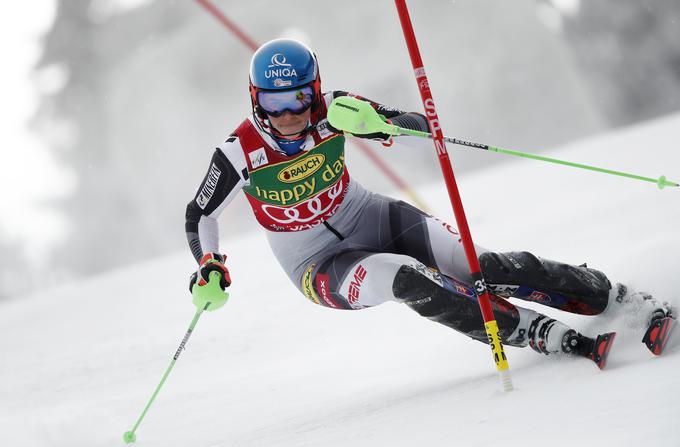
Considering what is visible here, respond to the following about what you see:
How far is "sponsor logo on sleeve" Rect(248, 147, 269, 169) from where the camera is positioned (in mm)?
3342

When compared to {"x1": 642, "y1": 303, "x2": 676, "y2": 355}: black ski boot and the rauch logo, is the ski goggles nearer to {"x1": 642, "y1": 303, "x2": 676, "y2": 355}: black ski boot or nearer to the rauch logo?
the rauch logo

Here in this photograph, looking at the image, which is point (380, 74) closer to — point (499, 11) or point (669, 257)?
point (499, 11)

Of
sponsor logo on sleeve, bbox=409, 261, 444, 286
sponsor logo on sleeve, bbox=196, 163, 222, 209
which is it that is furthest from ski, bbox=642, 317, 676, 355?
sponsor logo on sleeve, bbox=196, 163, 222, 209

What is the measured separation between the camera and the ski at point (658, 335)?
2.55 meters

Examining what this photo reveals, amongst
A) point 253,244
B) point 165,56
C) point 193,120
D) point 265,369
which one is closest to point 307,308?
point 265,369

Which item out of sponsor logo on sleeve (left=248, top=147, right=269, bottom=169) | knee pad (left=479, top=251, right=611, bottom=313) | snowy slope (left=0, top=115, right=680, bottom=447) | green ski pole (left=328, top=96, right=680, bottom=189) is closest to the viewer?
snowy slope (left=0, top=115, right=680, bottom=447)

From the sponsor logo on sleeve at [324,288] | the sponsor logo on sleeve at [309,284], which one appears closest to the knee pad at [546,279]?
the sponsor logo on sleeve at [324,288]

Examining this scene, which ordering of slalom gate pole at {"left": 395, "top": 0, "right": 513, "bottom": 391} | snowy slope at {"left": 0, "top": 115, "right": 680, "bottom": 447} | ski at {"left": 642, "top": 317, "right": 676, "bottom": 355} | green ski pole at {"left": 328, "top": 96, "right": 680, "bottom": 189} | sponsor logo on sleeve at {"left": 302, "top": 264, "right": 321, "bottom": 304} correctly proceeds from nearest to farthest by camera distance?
1. snowy slope at {"left": 0, "top": 115, "right": 680, "bottom": 447}
2. ski at {"left": 642, "top": 317, "right": 676, "bottom": 355}
3. slalom gate pole at {"left": 395, "top": 0, "right": 513, "bottom": 391}
4. green ski pole at {"left": 328, "top": 96, "right": 680, "bottom": 189}
5. sponsor logo on sleeve at {"left": 302, "top": 264, "right": 321, "bottom": 304}

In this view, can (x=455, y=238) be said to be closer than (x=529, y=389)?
No

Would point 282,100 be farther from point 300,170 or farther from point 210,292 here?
point 210,292

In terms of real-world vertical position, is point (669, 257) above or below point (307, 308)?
above

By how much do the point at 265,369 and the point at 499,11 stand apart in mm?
25732

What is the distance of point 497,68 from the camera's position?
93.2 feet

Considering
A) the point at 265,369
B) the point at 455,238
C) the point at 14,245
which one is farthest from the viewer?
the point at 14,245
